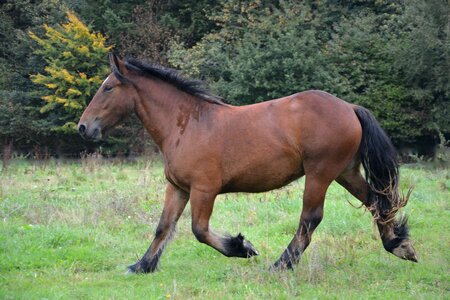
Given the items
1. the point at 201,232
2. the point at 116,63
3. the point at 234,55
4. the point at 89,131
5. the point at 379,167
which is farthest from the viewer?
the point at 234,55

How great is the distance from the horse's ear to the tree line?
2022 cm

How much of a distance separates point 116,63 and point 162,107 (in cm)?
79

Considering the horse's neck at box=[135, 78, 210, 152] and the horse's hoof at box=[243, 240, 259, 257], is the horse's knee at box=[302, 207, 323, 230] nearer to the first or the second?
the horse's hoof at box=[243, 240, 259, 257]

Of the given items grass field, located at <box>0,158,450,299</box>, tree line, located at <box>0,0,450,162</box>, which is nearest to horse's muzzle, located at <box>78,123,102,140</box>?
grass field, located at <box>0,158,450,299</box>

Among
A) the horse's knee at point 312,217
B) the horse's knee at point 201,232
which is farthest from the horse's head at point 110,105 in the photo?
the horse's knee at point 312,217

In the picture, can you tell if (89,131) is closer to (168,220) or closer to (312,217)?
(168,220)

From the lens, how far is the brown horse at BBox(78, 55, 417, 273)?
6.95 metres

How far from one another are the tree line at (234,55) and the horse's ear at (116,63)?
20.2 m

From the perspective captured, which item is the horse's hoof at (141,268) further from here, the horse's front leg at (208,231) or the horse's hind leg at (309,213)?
the horse's hind leg at (309,213)

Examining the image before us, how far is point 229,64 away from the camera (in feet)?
98.4

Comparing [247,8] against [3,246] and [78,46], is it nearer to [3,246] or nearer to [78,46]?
[78,46]

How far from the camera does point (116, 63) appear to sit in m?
7.60

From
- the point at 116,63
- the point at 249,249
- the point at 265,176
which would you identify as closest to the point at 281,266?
the point at 249,249

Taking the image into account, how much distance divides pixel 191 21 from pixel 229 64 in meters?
7.02
